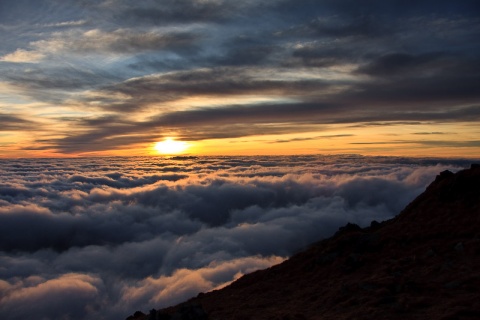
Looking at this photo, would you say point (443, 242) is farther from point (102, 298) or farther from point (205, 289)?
point (102, 298)

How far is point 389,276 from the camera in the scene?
21422 mm

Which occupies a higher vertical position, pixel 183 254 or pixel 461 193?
pixel 461 193

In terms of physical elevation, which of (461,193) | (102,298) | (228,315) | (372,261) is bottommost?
(102,298)

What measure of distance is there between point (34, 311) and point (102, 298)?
56.3ft

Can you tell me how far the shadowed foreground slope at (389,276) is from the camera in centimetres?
1722

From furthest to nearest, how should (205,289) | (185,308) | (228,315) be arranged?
(205,289)
(228,315)
(185,308)

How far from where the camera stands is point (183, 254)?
431ft

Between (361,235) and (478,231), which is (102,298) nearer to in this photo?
(361,235)

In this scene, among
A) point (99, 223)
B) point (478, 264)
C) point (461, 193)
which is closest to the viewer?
point (478, 264)

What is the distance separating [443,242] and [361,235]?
746 cm

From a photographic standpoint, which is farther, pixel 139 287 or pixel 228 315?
pixel 139 287

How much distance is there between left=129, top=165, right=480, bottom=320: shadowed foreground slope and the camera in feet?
56.5

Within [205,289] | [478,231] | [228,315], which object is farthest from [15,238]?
[478,231]

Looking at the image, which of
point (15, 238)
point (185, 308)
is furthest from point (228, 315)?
point (15, 238)
